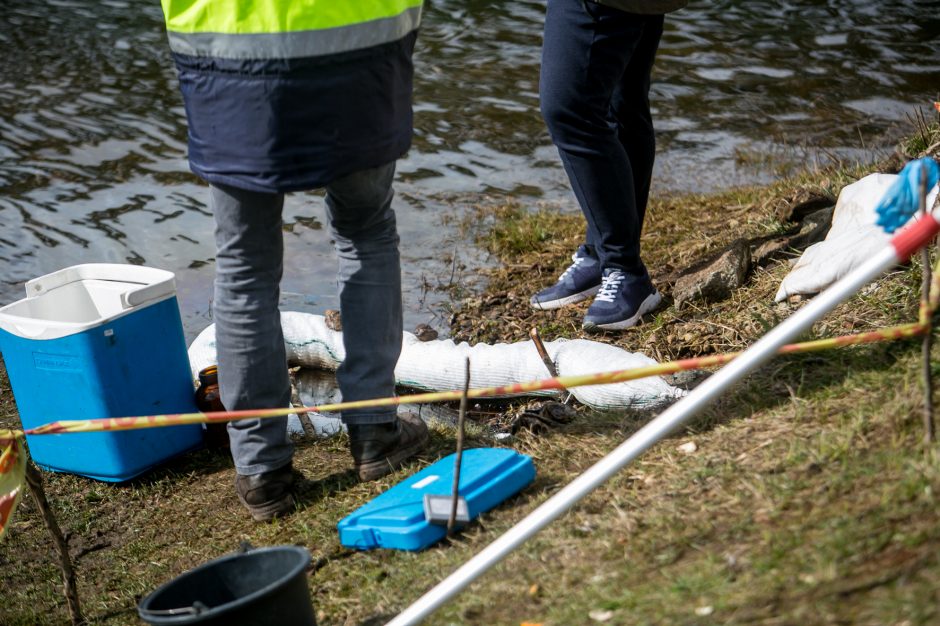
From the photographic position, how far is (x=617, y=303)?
13.4 feet

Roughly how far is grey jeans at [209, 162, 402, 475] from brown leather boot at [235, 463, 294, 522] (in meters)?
0.03

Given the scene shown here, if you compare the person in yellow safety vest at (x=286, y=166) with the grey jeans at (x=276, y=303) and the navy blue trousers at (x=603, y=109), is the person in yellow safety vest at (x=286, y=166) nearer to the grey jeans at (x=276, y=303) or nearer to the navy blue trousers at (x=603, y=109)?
the grey jeans at (x=276, y=303)

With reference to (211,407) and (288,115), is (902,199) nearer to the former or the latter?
(288,115)

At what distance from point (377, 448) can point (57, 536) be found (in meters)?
0.97

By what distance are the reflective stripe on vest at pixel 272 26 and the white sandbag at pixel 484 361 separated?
1.51 meters

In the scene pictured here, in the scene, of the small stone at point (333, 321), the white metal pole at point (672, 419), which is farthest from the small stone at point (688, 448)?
the small stone at point (333, 321)

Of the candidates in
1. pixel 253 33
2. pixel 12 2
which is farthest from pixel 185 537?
pixel 12 2

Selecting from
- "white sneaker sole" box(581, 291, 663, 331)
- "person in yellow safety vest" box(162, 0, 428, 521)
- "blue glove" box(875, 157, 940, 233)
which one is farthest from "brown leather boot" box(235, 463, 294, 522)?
"blue glove" box(875, 157, 940, 233)

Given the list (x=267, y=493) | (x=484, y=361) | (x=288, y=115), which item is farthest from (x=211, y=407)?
(x=288, y=115)

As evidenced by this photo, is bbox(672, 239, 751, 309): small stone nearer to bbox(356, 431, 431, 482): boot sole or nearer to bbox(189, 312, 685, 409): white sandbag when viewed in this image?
bbox(189, 312, 685, 409): white sandbag

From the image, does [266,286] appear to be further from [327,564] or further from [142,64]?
[142,64]

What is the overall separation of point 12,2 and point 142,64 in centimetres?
393

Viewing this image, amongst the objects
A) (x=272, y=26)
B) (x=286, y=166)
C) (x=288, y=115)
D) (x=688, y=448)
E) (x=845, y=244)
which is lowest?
(x=688, y=448)

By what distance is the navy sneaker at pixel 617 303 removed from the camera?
13.4 ft
